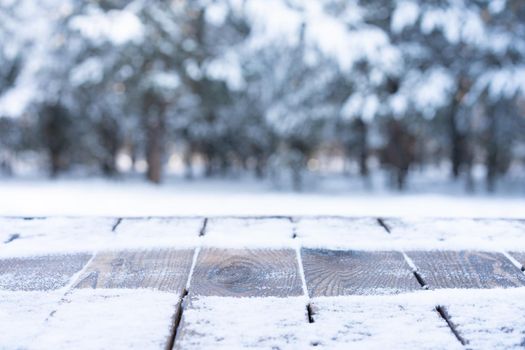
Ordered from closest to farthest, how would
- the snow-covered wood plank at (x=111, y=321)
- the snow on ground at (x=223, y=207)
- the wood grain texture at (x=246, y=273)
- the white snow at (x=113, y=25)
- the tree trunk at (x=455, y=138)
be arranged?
the snow-covered wood plank at (x=111, y=321), the wood grain texture at (x=246, y=273), the snow on ground at (x=223, y=207), the white snow at (x=113, y=25), the tree trunk at (x=455, y=138)

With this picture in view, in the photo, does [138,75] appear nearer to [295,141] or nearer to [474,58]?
[295,141]

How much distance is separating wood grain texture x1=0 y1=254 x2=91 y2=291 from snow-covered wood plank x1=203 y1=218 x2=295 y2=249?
0.50m

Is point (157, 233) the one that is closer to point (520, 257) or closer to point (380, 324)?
point (380, 324)

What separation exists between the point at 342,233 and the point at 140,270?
888 millimetres

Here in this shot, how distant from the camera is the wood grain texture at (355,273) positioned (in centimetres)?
144

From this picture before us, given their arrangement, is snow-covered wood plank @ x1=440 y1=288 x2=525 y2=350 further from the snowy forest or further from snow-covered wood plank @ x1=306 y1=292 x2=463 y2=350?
the snowy forest

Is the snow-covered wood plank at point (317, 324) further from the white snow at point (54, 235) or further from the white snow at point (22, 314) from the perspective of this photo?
the white snow at point (54, 235)

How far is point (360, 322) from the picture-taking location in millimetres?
1212

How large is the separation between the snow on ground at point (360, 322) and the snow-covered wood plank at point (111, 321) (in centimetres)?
7

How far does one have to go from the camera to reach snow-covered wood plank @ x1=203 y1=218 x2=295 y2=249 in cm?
191

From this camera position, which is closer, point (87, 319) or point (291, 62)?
point (87, 319)

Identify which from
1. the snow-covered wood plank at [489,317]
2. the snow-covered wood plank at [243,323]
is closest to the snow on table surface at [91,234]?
the snow-covered wood plank at [243,323]

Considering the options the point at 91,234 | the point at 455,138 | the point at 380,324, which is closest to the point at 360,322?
the point at 380,324

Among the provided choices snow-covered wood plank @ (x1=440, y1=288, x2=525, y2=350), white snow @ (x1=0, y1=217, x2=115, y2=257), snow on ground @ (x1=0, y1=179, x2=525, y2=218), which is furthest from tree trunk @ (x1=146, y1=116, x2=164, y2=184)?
snow-covered wood plank @ (x1=440, y1=288, x2=525, y2=350)
